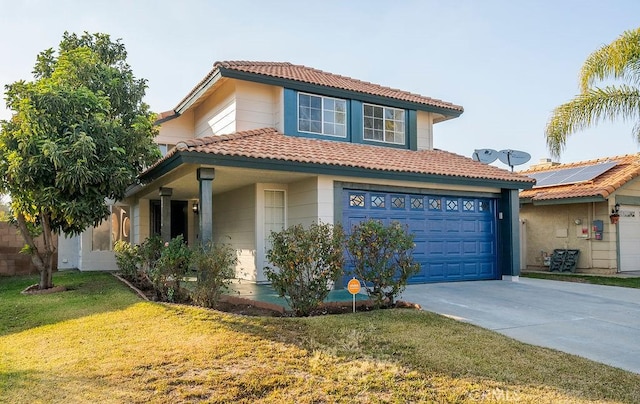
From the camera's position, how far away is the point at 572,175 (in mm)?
18281

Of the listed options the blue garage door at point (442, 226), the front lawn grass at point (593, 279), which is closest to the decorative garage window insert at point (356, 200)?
the blue garage door at point (442, 226)

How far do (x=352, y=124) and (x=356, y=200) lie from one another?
2.75 m

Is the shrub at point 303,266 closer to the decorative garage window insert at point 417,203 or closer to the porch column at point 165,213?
the decorative garage window insert at point 417,203

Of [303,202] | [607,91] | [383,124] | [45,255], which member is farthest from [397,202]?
[45,255]

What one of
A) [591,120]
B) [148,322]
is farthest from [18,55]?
[591,120]

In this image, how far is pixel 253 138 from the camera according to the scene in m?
11.1

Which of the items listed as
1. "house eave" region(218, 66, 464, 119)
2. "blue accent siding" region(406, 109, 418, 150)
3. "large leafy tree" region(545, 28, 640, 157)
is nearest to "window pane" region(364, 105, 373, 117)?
"house eave" region(218, 66, 464, 119)

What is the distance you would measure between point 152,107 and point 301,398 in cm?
1123

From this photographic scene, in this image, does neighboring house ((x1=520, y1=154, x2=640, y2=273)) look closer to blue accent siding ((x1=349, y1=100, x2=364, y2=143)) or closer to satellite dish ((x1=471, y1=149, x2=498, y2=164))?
satellite dish ((x1=471, y1=149, x2=498, y2=164))

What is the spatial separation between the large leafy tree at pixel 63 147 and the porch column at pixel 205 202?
7.69 ft

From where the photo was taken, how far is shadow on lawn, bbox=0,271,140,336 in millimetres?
7904

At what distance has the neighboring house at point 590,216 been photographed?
15938mm

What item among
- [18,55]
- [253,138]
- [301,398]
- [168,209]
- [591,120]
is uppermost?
[18,55]

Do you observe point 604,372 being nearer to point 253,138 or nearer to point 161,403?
Answer: point 161,403
